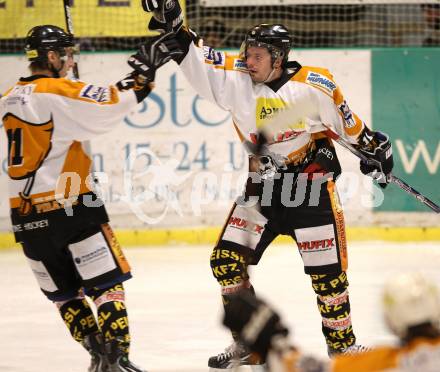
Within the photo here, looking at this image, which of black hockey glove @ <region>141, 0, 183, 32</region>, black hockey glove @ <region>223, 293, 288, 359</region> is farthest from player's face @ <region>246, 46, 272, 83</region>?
black hockey glove @ <region>223, 293, 288, 359</region>

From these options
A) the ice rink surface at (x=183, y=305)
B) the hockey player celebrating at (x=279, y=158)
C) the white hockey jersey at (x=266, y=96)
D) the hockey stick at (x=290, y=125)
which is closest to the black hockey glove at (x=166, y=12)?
the hockey player celebrating at (x=279, y=158)

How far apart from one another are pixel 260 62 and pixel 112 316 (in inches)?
43.5

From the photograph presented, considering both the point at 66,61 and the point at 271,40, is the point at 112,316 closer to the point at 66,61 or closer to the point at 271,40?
the point at 66,61

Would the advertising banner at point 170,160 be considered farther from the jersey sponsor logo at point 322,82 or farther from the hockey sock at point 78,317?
the hockey sock at point 78,317

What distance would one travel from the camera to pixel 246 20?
737 cm

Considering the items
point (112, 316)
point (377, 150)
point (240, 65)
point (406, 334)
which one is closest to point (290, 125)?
point (240, 65)

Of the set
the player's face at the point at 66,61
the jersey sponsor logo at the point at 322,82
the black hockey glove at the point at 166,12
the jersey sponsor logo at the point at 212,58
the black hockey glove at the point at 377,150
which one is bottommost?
the black hockey glove at the point at 377,150

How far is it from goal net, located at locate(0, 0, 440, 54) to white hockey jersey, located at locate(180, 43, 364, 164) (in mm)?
3132

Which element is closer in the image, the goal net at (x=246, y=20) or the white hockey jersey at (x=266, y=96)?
the white hockey jersey at (x=266, y=96)

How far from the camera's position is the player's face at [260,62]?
397 centimetres

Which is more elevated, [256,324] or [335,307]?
[256,324]

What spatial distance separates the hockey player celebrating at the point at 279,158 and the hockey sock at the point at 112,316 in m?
0.45

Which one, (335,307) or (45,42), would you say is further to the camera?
(335,307)

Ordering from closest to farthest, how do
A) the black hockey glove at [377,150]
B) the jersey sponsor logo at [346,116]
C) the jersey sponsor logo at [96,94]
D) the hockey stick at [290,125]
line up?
the jersey sponsor logo at [96,94], the hockey stick at [290,125], the jersey sponsor logo at [346,116], the black hockey glove at [377,150]
